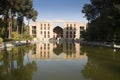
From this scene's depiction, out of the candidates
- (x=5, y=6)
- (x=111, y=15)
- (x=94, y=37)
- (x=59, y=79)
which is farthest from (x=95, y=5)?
(x=59, y=79)

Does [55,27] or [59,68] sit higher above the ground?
[55,27]

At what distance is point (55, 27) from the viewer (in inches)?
4850

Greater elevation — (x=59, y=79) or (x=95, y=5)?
(x=95, y=5)

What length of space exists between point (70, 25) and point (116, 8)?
8912cm

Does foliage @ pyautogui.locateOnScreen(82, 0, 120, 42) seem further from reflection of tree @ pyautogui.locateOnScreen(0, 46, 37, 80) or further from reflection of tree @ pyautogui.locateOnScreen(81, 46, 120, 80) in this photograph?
reflection of tree @ pyautogui.locateOnScreen(0, 46, 37, 80)

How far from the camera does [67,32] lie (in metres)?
123

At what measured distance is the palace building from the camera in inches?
4722

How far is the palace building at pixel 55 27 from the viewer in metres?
120

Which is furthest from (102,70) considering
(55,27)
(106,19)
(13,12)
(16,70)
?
(55,27)

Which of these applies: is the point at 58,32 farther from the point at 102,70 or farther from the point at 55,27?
the point at 102,70

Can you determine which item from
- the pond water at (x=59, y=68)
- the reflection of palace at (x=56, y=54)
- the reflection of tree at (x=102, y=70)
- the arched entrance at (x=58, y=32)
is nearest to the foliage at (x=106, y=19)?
the reflection of palace at (x=56, y=54)

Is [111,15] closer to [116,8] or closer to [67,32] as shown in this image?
[116,8]

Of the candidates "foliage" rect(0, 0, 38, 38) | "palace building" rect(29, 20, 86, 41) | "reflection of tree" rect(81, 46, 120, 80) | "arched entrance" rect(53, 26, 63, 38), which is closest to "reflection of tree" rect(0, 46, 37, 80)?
"reflection of tree" rect(81, 46, 120, 80)

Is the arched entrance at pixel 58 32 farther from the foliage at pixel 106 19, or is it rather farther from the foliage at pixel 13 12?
the foliage at pixel 106 19
